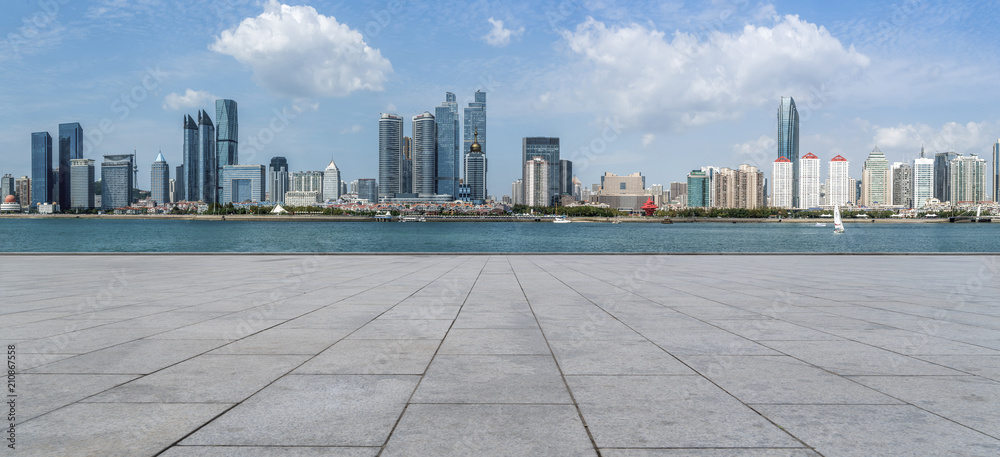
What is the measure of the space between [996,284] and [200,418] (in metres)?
20.0

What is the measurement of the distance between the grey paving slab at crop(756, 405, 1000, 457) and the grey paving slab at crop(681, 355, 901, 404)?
0.77ft

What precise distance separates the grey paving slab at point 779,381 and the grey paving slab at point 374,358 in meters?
3.39

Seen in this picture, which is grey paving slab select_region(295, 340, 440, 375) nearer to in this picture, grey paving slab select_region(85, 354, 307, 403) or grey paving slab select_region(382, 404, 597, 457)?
grey paving slab select_region(85, 354, 307, 403)

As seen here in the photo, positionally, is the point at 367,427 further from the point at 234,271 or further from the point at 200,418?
the point at 234,271

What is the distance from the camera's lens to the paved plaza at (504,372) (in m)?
4.41

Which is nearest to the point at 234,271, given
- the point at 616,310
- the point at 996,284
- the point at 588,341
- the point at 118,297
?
the point at 118,297

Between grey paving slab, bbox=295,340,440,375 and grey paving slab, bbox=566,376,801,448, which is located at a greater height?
grey paving slab, bbox=566,376,801,448

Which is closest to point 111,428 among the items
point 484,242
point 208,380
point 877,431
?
point 208,380

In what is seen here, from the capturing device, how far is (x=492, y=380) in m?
6.01

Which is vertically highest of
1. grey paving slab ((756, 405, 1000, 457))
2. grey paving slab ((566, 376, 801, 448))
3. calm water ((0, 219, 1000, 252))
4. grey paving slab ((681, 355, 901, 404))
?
grey paving slab ((756, 405, 1000, 457))

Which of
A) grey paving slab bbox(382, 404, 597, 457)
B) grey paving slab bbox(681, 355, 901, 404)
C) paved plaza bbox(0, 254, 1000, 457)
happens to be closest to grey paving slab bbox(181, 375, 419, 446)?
paved plaza bbox(0, 254, 1000, 457)

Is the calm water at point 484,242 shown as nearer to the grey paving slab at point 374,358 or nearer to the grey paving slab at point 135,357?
the grey paving slab at point 374,358

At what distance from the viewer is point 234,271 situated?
20312 mm

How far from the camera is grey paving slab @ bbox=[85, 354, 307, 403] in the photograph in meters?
5.41
